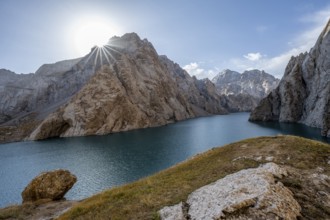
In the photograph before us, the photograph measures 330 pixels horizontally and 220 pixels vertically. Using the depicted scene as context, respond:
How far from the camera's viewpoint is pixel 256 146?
30.1 meters

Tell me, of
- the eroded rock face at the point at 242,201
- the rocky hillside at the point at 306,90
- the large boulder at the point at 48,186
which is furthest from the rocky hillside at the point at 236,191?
the rocky hillside at the point at 306,90

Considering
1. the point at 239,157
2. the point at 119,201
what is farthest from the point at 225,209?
the point at 239,157

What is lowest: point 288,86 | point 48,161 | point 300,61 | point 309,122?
point 48,161

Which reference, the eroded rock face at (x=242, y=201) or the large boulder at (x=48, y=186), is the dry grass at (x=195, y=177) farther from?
the large boulder at (x=48, y=186)

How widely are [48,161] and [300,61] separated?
16644 cm

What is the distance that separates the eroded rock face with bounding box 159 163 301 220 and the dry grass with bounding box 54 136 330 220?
1.29 m

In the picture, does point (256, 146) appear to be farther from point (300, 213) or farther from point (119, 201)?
point (119, 201)

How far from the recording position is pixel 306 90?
16812 cm

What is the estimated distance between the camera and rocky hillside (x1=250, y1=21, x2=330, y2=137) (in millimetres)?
138000

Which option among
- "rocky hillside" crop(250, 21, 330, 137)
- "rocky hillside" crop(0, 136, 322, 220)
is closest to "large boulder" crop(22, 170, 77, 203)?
"rocky hillside" crop(0, 136, 322, 220)

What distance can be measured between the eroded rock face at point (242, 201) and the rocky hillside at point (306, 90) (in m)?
115

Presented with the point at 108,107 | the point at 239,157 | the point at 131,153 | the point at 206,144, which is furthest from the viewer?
the point at 108,107

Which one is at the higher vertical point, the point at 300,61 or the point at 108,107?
the point at 300,61

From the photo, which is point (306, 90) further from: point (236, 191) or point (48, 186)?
point (236, 191)
